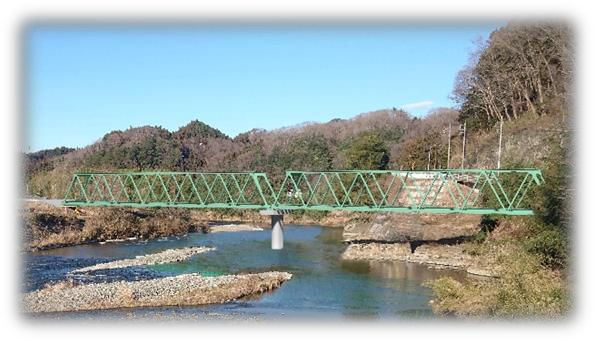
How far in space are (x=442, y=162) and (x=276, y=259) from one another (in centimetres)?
1422

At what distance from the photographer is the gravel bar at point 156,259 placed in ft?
58.6

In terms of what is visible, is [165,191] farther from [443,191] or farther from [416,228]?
[443,191]

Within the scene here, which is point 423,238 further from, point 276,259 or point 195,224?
point 195,224

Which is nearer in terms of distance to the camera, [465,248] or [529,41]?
[465,248]

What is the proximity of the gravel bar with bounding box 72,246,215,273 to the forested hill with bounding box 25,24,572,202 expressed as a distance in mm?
12149

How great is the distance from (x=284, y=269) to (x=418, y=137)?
60.9 feet

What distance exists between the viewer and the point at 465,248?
19.1 metres

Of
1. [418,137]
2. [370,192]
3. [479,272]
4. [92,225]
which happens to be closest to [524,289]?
[479,272]

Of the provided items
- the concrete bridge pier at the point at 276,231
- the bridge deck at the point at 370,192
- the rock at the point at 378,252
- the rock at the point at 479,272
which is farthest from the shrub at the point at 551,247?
the concrete bridge pier at the point at 276,231

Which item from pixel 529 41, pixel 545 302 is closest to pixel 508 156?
pixel 529 41

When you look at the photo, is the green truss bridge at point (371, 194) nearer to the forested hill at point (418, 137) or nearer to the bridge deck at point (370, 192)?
the bridge deck at point (370, 192)

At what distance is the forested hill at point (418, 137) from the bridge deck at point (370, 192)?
1.53 meters

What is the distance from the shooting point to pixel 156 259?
19.5 meters

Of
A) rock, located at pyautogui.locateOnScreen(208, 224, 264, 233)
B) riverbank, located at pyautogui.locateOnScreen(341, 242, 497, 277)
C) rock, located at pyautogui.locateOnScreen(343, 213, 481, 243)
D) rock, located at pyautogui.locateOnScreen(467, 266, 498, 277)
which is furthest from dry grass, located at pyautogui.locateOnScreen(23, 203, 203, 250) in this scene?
rock, located at pyautogui.locateOnScreen(467, 266, 498, 277)
